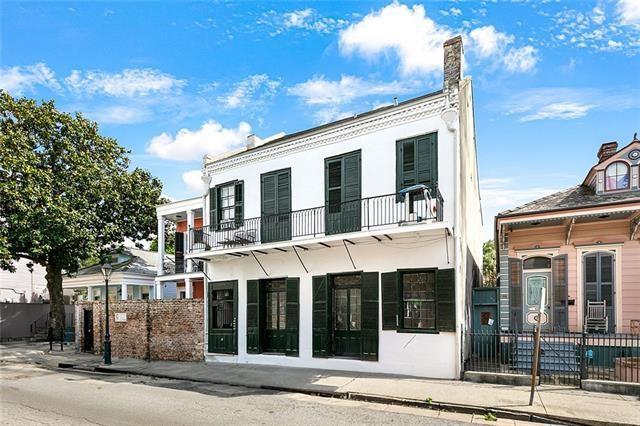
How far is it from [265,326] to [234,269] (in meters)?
2.21

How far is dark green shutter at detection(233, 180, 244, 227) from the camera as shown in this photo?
15.6m

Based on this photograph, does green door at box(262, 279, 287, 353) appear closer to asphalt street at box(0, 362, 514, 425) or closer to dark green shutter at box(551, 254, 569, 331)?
asphalt street at box(0, 362, 514, 425)

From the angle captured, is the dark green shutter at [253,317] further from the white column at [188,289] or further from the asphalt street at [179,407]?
the white column at [188,289]

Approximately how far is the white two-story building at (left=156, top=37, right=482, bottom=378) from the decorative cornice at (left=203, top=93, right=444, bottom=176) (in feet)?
0.11

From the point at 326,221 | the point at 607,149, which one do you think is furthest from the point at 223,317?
the point at 607,149

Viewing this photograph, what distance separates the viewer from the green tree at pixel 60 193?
66.7 feet

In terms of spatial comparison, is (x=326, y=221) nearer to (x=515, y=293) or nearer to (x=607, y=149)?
(x=515, y=293)

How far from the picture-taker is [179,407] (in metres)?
9.12

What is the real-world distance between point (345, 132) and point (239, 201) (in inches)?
186

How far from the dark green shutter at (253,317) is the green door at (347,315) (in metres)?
2.71

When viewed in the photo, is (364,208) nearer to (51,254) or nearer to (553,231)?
(553,231)

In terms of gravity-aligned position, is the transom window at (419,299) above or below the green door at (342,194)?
below

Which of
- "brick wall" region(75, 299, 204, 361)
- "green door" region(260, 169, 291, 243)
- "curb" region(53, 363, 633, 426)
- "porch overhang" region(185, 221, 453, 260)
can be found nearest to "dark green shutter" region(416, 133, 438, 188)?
"porch overhang" region(185, 221, 453, 260)

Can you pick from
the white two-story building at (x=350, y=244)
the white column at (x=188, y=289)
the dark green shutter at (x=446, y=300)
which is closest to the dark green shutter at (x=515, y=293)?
the white two-story building at (x=350, y=244)
